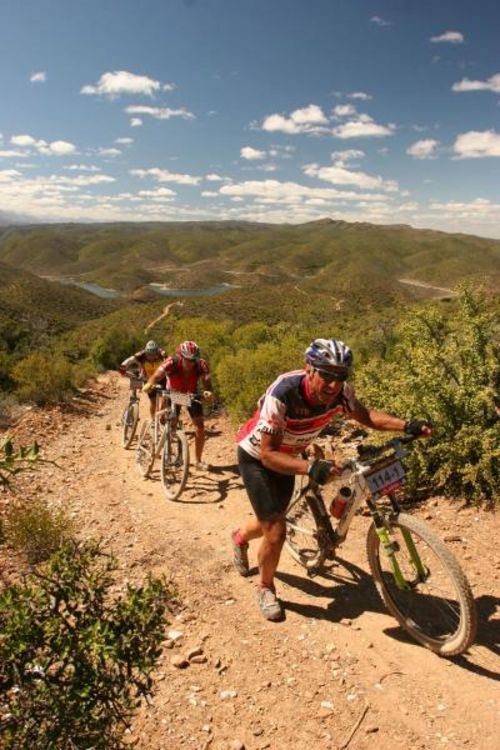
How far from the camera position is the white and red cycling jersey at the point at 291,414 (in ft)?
11.6

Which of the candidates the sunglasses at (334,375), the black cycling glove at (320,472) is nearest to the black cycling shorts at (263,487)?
the black cycling glove at (320,472)

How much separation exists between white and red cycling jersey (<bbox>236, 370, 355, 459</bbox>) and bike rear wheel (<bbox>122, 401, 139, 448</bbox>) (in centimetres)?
524

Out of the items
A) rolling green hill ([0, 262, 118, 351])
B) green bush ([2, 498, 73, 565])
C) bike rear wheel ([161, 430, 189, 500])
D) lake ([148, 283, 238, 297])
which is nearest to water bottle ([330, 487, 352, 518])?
green bush ([2, 498, 73, 565])

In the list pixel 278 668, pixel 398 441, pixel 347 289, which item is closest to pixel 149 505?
pixel 278 668

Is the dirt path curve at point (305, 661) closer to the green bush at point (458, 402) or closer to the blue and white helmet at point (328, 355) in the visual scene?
the green bush at point (458, 402)

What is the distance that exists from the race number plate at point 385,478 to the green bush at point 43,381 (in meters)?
9.56

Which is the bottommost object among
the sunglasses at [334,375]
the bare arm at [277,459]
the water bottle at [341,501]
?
the water bottle at [341,501]

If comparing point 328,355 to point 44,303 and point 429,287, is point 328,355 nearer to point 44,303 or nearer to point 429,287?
point 44,303

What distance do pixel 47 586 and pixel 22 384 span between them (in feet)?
36.0

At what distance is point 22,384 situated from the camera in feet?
39.8

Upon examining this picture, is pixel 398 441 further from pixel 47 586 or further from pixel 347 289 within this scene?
pixel 347 289

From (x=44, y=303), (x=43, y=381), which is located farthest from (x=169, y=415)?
(x=44, y=303)

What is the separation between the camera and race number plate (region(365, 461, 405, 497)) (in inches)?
138

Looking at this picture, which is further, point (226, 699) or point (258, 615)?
point (258, 615)
